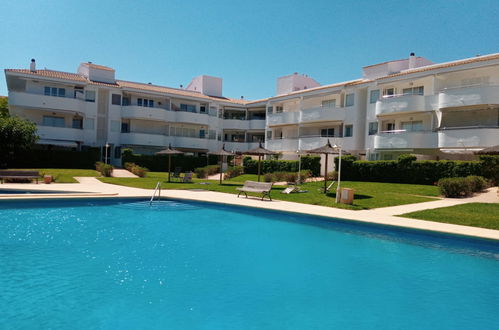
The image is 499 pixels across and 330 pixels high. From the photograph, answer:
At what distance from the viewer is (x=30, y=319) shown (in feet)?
18.6

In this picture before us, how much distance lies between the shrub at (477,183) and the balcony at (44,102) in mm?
37833

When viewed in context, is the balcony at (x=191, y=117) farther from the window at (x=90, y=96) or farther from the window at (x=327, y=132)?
the window at (x=327, y=132)

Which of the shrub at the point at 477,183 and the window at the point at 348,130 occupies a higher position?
the window at the point at 348,130

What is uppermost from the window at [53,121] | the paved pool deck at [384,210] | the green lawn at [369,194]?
the window at [53,121]

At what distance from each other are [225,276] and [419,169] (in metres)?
20.2

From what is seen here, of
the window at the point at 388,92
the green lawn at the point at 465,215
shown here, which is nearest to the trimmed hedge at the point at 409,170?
the green lawn at the point at 465,215

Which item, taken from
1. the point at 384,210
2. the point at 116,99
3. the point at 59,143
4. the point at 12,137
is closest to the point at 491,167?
the point at 384,210

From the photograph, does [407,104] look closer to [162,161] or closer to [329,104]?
[329,104]

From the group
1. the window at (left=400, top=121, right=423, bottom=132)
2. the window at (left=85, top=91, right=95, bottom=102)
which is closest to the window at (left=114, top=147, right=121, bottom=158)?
the window at (left=85, top=91, right=95, bottom=102)

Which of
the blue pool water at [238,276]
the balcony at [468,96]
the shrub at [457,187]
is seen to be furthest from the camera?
the balcony at [468,96]

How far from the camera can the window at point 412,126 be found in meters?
31.5

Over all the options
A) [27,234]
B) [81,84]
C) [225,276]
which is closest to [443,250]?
[225,276]

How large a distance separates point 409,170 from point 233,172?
15.2 meters

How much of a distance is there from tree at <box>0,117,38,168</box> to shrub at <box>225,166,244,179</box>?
1818 cm
